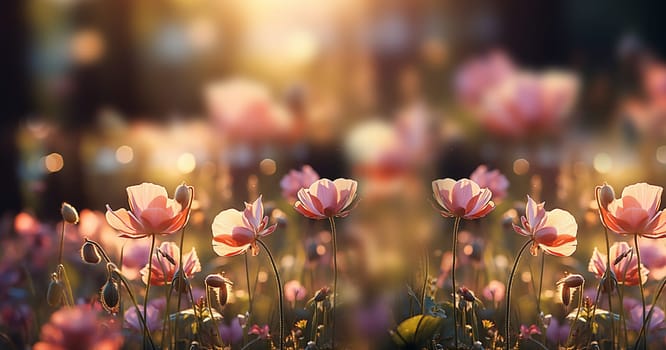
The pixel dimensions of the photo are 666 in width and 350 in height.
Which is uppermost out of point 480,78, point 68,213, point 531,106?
point 68,213

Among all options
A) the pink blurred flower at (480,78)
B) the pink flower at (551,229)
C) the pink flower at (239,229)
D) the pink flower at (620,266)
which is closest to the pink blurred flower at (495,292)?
the pink flower at (620,266)

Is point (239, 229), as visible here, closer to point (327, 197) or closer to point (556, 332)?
point (327, 197)

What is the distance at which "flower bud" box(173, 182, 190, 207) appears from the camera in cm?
113

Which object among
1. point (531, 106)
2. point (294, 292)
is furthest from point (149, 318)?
point (531, 106)

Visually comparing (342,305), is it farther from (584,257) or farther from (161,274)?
(584,257)

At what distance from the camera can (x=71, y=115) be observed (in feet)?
13.9

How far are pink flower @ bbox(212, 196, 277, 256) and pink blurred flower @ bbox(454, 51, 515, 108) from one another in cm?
145

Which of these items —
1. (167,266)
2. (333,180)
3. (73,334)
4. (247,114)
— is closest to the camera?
(73,334)

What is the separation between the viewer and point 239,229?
116 centimetres

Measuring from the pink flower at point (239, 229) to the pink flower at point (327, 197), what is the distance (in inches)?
2.0

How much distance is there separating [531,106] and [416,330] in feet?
3.10

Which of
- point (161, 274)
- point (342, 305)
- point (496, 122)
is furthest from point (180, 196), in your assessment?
point (496, 122)

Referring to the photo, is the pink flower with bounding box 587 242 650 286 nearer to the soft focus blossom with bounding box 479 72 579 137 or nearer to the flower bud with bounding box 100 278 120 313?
the flower bud with bounding box 100 278 120 313

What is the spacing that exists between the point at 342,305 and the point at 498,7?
336 cm
